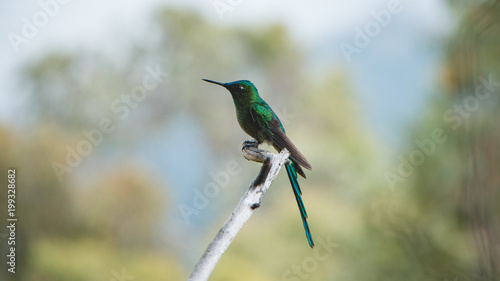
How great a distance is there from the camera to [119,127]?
11766 mm

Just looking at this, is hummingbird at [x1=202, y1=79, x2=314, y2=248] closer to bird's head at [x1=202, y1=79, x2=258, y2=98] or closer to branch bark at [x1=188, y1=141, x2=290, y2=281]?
bird's head at [x1=202, y1=79, x2=258, y2=98]

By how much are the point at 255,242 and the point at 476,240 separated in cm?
849

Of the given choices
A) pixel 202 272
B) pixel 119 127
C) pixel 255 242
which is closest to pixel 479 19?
pixel 202 272

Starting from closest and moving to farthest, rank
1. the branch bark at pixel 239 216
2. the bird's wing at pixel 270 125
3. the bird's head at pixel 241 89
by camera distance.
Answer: the branch bark at pixel 239 216 → the bird's wing at pixel 270 125 → the bird's head at pixel 241 89

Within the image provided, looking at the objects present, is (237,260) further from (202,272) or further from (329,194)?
(202,272)

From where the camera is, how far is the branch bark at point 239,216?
1011 millimetres
